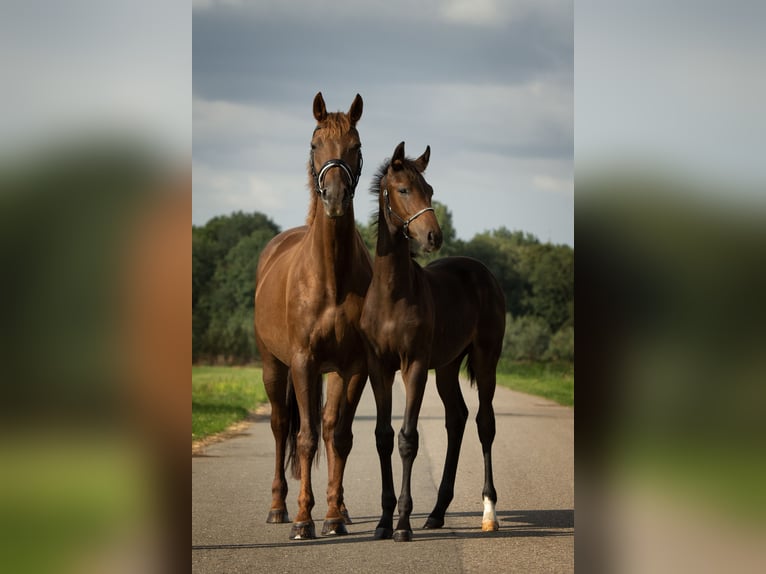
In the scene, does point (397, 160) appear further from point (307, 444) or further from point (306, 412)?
point (307, 444)

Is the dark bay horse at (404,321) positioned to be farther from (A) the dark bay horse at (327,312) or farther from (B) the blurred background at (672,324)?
(B) the blurred background at (672,324)

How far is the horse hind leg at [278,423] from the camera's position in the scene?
23.0 feet

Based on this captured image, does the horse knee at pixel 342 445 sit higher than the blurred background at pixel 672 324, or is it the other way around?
the blurred background at pixel 672 324

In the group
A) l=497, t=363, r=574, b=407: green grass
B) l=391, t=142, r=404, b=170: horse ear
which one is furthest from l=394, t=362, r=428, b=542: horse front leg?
l=497, t=363, r=574, b=407: green grass

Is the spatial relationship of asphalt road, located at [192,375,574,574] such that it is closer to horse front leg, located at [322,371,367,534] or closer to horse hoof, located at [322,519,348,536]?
horse hoof, located at [322,519,348,536]

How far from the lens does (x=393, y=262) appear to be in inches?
244

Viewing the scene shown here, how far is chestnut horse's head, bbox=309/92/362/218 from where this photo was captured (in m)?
5.59

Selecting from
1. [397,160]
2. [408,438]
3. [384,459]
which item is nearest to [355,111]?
[397,160]

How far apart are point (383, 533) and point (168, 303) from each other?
4352 millimetres

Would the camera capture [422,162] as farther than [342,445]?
No

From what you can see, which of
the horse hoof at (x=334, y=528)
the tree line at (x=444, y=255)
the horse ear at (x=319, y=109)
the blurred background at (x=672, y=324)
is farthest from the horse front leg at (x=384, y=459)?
the tree line at (x=444, y=255)

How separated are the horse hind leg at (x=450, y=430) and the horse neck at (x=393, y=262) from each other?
120 cm

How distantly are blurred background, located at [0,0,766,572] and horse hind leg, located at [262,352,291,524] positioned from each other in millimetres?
4936

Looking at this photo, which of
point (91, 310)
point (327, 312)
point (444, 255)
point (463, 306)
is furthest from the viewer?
point (444, 255)
